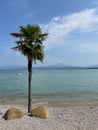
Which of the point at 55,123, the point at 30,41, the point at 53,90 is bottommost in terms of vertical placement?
the point at 53,90

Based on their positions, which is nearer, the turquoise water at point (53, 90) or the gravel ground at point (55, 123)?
the gravel ground at point (55, 123)

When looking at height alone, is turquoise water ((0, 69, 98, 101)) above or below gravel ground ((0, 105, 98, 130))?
below

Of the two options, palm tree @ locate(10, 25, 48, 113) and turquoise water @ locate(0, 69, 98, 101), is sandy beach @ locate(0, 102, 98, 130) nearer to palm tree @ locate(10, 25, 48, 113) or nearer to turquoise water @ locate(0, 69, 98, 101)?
palm tree @ locate(10, 25, 48, 113)

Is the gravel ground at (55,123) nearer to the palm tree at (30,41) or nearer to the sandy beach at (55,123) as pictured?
the sandy beach at (55,123)

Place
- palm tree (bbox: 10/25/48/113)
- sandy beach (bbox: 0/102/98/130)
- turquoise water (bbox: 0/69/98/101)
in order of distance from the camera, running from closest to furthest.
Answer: sandy beach (bbox: 0/102/98/130)
palm tree (bbox: 10/25/48/113)
turquoise water (bbox: 0/69/98/101)

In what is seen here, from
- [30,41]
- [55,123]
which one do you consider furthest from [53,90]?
[55,123]

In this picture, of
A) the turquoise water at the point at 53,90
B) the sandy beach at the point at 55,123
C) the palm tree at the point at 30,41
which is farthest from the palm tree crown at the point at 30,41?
the turquoise water at the point at 53,90

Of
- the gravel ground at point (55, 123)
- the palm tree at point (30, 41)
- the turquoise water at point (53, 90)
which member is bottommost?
the turquoise water at point (53, 90)

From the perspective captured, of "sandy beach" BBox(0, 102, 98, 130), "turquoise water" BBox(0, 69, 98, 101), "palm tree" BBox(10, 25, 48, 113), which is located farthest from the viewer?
"turquoise water" BBox(0, 69, 98, 101)

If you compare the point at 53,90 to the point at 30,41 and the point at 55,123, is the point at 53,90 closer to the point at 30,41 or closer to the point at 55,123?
the point at 30,41

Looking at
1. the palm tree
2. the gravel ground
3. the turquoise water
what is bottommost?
the turquoise water

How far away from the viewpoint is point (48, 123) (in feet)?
44.4

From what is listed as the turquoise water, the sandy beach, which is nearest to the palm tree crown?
the sandy beach

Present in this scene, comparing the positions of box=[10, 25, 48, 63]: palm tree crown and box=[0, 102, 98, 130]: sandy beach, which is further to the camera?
→ box=[10, 25, 48, 63]: palm tree crown
